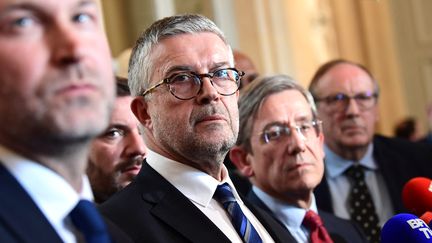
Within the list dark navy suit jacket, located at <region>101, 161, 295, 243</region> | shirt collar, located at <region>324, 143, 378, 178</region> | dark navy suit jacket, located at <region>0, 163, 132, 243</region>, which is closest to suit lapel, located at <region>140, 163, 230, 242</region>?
dark navy suit jacket, located at <region>101, 161, 295, 243</region>

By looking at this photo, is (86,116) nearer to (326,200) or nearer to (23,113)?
(23,113)

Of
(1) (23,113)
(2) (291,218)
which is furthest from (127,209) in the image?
(2) (291,218)

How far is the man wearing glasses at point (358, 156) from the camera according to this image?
3.72 m

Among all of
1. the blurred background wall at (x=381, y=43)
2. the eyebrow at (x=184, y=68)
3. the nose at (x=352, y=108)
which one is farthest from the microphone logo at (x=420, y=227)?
the blurred background wall at (x=381, y=43)

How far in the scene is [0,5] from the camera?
4.55ft

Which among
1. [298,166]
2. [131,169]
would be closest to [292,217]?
[298,166]

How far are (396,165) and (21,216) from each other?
2741 millimetres

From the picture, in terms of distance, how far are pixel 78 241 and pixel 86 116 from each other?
0.25 metres

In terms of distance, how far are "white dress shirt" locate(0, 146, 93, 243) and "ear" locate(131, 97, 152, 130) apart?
982mm

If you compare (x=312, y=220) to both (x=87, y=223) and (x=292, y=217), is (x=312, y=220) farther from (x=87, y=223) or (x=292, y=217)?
(x=87, y=223)

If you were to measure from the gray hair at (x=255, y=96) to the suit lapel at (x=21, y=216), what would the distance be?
174 cm

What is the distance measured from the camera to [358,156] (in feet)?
12.8

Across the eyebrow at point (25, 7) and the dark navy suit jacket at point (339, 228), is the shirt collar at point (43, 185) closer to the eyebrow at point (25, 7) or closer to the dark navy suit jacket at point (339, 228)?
the eyebrow at point (25, 7)

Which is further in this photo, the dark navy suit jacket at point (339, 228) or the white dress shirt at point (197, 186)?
the dark navy suit jacket at point (339, 228)
